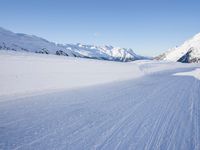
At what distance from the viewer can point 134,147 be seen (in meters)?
5.79

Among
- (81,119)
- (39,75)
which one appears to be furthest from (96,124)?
(39,75)

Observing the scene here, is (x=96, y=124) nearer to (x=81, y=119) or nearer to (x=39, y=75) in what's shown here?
(x=81, y=119)

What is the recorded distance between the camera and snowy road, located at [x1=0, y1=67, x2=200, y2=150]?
589 cm

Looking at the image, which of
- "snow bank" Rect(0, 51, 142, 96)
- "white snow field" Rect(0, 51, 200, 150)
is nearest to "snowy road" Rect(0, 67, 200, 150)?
"white snow field" Rect(0, 51, 200, 150)

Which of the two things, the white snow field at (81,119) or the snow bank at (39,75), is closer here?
the white snow field at (81,119)

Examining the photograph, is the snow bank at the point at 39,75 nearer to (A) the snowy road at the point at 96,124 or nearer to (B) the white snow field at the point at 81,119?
(B) the white snow field at the point at 81,119

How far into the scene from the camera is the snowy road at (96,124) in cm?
589

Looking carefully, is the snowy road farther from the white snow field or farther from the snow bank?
the snow bank

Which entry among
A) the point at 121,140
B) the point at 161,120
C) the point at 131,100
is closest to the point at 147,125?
the point at 161,120

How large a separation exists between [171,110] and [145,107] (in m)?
0.96

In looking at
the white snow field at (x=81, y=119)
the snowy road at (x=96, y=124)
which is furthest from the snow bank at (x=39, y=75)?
the snowy road at (x=96, y=124)

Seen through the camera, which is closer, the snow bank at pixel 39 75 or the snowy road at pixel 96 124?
the snowy road at pixel 96 124

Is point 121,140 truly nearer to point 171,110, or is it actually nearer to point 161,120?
point 161,120

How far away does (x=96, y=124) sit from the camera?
298 inches
